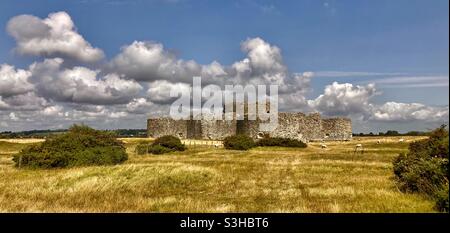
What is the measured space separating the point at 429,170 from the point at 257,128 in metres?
43.4

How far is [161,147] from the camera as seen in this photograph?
43000 mm

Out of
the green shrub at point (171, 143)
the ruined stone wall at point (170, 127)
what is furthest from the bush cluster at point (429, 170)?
the ruined stone wall at point (170, 127)

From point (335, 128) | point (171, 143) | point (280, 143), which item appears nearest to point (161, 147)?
point (171, 143)

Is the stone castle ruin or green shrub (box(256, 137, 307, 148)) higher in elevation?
the stone castle ruin

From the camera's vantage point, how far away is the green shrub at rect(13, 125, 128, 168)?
27438 mm

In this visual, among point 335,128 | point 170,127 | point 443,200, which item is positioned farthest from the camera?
point 170,127

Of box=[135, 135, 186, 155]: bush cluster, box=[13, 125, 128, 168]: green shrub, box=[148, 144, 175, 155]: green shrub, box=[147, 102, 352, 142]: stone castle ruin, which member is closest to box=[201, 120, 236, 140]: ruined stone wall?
box=[147, 102, 352, 142]: stone castle ruin

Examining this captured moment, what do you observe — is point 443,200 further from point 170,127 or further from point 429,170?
point 170,127

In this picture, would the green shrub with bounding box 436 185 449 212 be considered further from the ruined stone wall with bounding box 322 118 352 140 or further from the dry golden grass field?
the ruined stone wall with bounding box 322 118 352 140

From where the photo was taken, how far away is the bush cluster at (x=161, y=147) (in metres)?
42.3

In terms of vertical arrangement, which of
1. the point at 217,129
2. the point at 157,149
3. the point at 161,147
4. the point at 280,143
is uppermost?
the point at 217,129

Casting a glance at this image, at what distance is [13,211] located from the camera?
1186 centimetres
